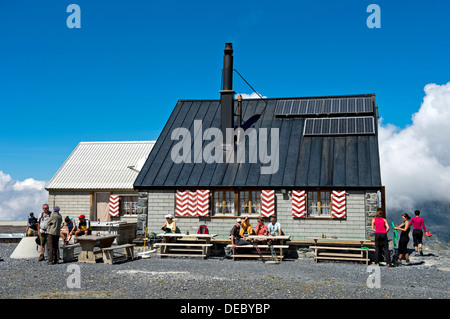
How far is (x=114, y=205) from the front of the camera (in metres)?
26.3

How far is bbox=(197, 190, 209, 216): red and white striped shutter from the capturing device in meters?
18.9

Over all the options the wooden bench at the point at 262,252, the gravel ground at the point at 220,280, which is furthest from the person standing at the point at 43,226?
the wooden bench at the point at 262,252

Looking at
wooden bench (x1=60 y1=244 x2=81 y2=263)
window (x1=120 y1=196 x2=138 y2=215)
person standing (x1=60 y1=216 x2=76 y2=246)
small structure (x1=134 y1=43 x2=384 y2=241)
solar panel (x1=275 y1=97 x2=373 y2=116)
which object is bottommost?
wooden bench (x1=60 y1=244 x2=81 y2=263)

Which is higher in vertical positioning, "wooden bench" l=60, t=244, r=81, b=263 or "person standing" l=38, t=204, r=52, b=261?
"person standing" l=38, t=204, r=52, b=261

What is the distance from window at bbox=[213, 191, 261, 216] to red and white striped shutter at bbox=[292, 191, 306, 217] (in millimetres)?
1539

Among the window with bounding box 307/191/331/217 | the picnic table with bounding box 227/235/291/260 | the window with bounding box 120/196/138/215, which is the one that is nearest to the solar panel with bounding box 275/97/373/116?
the window with bounding box 307/191/331/217

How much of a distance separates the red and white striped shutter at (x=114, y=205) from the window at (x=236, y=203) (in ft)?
30.6

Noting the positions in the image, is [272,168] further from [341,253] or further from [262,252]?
[341,253]

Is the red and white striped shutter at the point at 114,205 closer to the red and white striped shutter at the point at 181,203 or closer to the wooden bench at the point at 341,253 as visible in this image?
the red and white striped shutter at the point at 181,203

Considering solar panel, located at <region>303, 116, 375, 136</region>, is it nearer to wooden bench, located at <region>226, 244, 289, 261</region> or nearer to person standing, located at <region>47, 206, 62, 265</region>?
wooden bench, located at <region>226, 244, 289, 261</region>

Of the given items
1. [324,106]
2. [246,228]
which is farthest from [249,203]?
[324,106]

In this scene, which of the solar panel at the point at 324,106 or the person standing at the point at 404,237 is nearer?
the person standing at the point at 404,237

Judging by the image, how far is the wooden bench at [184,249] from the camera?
17.2 meters
